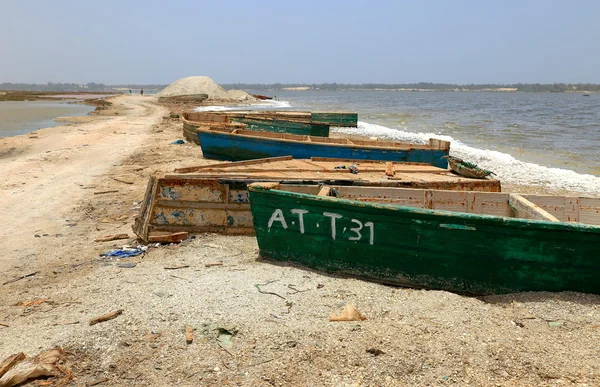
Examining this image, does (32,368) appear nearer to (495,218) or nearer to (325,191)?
(325,191)

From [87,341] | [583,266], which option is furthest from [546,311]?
[87,341]

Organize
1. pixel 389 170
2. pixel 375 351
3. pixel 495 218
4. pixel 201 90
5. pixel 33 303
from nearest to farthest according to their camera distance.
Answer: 1. pixel 375 351
2. pixel 495 218
3. pixel 33 303
4. pixel 389 170
5. pixel 201 90

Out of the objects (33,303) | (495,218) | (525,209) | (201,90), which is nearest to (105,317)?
(33,303)

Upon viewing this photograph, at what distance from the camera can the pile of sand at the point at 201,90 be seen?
228ft

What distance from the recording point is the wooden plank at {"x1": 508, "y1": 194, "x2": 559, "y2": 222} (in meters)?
6.06

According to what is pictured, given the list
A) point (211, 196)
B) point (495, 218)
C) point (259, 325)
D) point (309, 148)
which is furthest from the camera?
point (309, 148)

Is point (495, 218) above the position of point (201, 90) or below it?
below

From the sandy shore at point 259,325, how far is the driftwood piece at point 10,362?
0.49ft

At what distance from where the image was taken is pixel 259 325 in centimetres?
487

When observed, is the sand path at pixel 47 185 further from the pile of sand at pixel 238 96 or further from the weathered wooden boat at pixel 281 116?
the pile of sand at pixel 238 96

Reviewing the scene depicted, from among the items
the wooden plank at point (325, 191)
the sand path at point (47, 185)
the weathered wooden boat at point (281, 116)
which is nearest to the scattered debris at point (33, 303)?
the sand path at point (47, 185)

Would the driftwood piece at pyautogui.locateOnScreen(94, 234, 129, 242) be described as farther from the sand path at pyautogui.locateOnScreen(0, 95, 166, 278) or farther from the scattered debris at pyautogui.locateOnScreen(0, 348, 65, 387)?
the scattered debris at pyautogui.locateOnScreen(0, 348, 65, 387)

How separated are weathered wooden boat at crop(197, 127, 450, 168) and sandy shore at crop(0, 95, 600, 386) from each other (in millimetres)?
6057

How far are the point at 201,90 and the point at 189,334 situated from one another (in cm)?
6960
